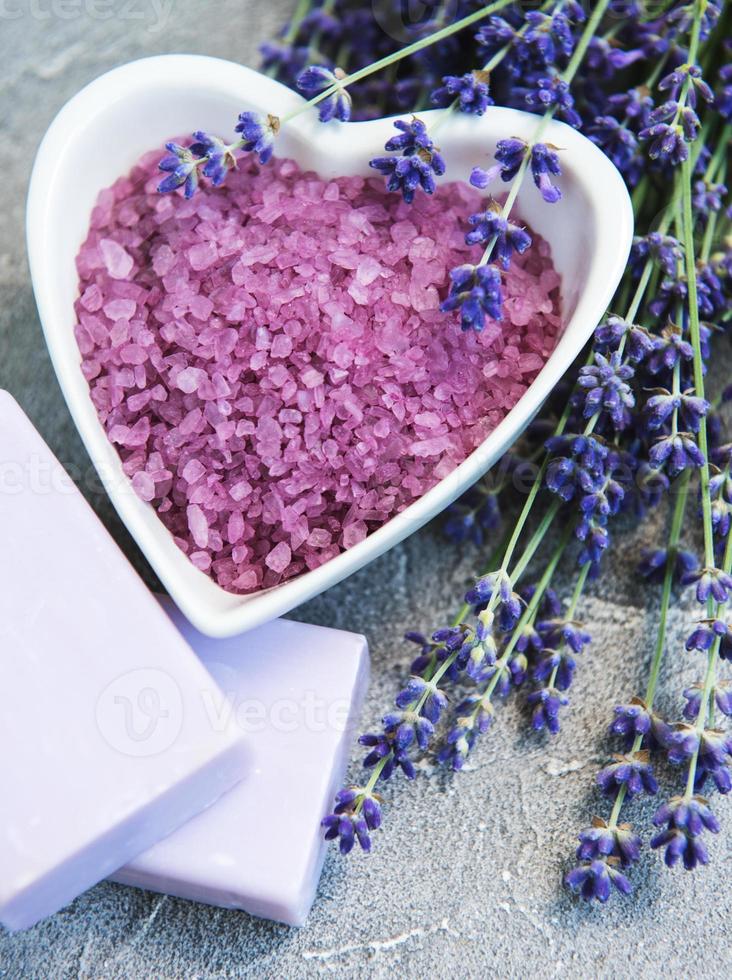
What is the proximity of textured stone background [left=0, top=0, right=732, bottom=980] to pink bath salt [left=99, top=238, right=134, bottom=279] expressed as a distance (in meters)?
0.25

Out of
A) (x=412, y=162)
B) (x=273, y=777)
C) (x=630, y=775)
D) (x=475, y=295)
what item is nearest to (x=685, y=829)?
(x=630, y=775)

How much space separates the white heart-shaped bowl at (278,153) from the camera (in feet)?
2.91

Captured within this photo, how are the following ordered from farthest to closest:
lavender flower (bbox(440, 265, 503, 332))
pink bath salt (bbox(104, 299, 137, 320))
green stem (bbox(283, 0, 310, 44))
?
green stem (bbox(283, 0, 310, 44)) → pink bath salt (bbox(104, 299, 137, 320)) → lavender flower (bbox(440, 265, 503, 332))

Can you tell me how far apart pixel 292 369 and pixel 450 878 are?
0.54 m

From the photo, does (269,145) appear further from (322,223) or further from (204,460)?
(204,460)

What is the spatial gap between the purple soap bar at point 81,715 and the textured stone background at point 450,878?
130 mm

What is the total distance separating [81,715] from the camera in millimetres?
882

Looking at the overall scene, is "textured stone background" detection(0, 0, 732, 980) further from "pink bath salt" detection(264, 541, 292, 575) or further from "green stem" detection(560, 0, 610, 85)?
"green stem" detection(560, 0, 610, 85)

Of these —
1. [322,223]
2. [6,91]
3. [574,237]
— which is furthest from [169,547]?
[6,91]

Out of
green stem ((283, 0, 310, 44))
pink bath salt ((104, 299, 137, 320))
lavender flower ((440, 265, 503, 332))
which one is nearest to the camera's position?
lavender flower ((440, 265, 503, 332))

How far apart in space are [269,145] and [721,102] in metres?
0.46

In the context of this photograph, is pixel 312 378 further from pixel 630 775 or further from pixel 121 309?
pixel 630 775

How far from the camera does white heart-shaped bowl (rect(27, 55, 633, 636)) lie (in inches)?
34.9

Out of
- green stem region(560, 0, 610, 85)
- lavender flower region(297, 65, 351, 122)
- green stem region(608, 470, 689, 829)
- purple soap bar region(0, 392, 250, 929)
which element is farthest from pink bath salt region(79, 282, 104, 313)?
green stem region(608, 470, 689, 829)
